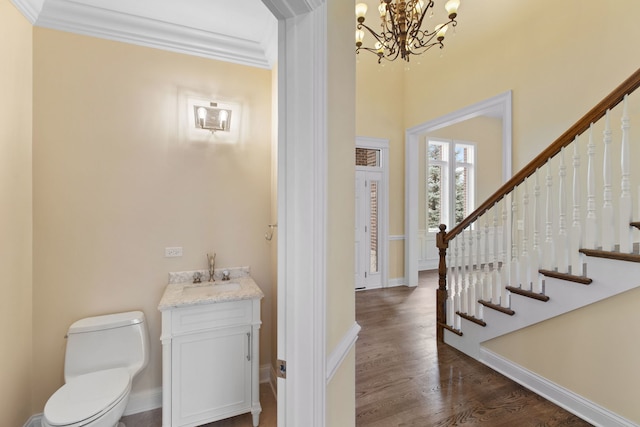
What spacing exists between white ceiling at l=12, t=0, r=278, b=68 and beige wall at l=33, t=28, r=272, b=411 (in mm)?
76

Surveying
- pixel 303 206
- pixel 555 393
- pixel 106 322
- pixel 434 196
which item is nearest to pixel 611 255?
pixel 555 393

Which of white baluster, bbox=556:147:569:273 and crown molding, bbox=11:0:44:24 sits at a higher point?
crown molding, bbox=11:0:44:24

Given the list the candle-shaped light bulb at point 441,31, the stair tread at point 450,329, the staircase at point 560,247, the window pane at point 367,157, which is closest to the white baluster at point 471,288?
the staircase at point 560,247

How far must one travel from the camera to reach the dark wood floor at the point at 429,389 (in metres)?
1.94

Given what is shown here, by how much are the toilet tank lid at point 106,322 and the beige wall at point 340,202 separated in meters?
1.57

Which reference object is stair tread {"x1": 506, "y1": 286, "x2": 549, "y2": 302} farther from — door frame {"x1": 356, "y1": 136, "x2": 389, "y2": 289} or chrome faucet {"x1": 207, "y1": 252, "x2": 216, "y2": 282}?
door frame {"x1": 356, "y1": 136, "x2": 389, "y2": 289}

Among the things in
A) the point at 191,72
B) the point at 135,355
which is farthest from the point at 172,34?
the point at 135,355

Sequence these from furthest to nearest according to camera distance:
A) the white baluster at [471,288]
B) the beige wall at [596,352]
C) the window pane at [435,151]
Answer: the window pane at [435,151] → the white baluster at [471,288] → the beige wall at [596,352]

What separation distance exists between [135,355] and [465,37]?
5099 millimetres

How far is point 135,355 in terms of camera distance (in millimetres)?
1933

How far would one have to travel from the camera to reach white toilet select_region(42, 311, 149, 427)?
57.6 inches

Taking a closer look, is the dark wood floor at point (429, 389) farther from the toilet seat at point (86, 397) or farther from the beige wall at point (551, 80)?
the toilet seat at point (86, 397)

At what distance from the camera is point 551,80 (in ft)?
9.79

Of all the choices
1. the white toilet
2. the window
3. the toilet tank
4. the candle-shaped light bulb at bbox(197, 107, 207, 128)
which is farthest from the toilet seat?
the window
